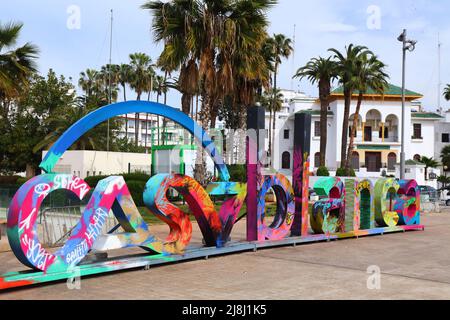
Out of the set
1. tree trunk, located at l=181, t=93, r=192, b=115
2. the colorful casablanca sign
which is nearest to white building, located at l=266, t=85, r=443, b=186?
tree trunk, located at l=181, t=93, r=192, b=115

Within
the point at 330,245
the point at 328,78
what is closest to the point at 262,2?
the point at 330,245

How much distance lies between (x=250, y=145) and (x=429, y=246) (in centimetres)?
633

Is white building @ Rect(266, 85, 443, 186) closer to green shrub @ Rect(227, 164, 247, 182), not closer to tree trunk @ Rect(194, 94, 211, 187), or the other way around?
green shrub @ Rect(227, 164, 247, 182)

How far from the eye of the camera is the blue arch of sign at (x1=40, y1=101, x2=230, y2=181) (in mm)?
Answer: 9070

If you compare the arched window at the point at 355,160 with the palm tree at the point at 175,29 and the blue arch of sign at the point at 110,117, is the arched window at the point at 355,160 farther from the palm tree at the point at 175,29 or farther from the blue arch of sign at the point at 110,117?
the blue arch of sign at the point at 110,117

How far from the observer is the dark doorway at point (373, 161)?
188 feet

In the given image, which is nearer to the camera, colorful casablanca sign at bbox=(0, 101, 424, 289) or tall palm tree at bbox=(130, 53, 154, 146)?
colorful casablanca sign at bbox=(0, 101, 424, 289)

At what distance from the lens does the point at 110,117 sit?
996 centimetres

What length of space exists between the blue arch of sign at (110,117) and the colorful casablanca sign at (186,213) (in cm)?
2

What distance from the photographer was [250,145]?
12891 mm

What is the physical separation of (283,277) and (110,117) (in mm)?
4382

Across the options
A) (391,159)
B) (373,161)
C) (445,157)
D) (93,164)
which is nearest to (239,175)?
(93,164)

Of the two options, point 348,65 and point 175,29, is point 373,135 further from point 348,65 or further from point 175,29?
point 175,29

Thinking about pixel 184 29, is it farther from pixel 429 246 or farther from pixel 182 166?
pixel 429 246
